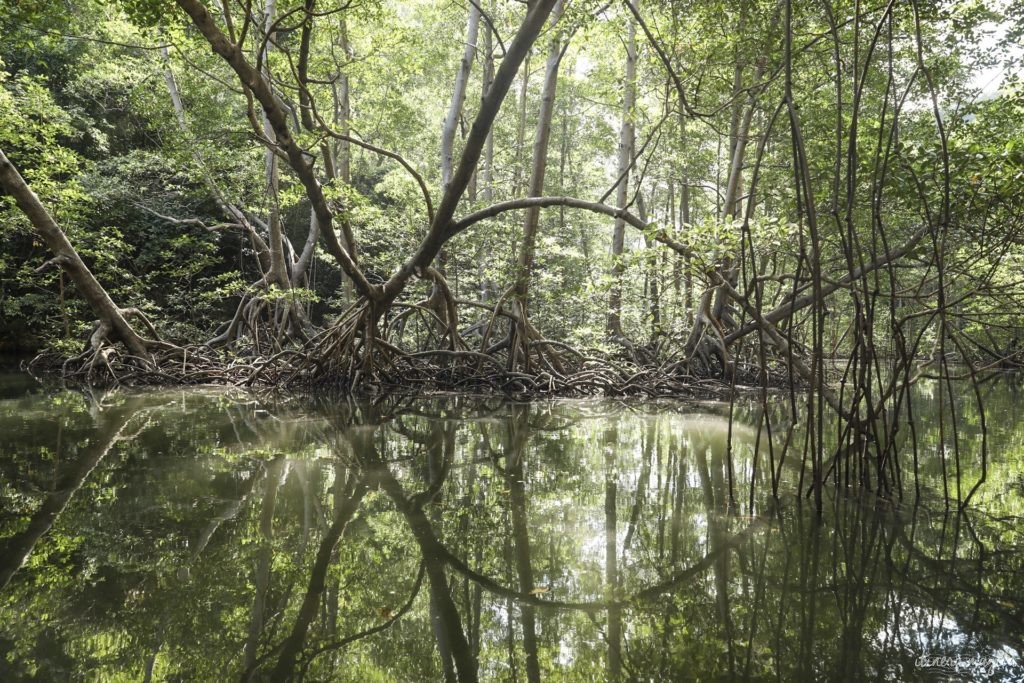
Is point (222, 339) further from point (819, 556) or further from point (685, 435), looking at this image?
point (819, 556)

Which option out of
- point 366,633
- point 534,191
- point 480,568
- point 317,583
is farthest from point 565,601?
point 534,191

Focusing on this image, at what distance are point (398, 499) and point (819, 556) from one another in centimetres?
188

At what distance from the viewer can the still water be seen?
1.70 metres

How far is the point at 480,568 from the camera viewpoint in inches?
91.8

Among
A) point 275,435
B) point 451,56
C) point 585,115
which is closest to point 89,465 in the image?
point 275,435

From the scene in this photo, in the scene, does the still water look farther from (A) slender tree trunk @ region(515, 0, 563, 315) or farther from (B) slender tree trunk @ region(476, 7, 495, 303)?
(B) slender tree trunk @ region(476, 7, 495, 303)

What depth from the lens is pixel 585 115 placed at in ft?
65.1

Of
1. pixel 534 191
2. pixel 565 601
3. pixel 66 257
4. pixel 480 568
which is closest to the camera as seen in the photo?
pixel 565 601

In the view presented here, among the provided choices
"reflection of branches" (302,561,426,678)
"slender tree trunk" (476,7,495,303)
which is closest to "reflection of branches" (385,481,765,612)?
"reflection of branches" (302,561,426,678)

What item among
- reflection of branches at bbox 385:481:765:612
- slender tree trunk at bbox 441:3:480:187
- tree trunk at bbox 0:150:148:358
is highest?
slender tree trunk at bbox 441:3:480:187

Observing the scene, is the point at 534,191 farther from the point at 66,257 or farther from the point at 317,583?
the point at 317,583

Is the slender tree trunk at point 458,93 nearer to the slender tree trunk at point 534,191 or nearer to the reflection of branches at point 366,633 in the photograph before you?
the slender tree trunk at point 534,191

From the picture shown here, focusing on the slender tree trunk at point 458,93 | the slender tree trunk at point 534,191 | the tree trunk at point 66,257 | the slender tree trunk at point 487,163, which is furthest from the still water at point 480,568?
the slender tree trunk at point 458,93

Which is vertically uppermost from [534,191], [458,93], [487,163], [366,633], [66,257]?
[487,163]
